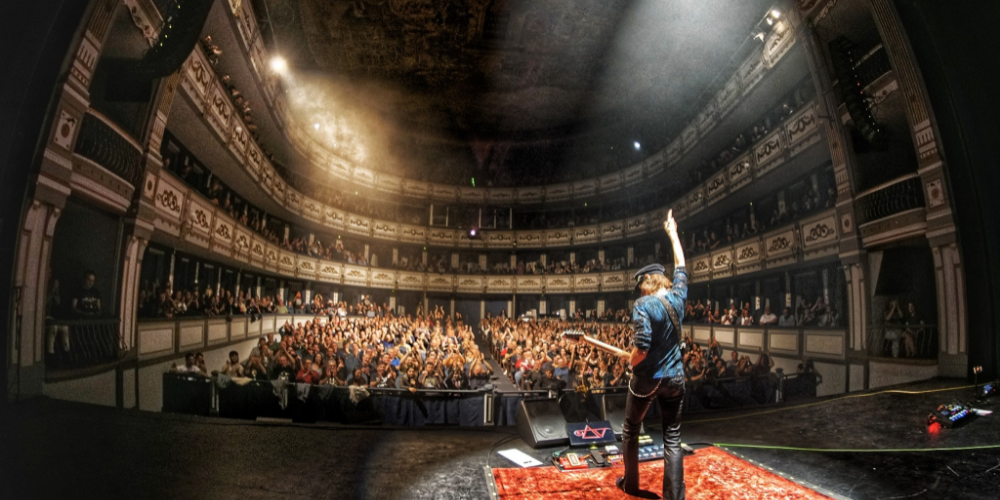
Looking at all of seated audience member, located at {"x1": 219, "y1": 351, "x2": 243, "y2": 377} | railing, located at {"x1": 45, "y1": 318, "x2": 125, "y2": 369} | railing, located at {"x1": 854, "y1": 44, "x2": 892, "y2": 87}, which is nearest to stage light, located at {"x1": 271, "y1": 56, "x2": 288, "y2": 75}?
railing, located at {"x1": 45, "y1": 318, "x2": 125, "y2": 369}

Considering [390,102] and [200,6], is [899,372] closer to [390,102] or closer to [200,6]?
[390,102]

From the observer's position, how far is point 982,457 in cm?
324

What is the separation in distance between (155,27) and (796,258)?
20.4 feet

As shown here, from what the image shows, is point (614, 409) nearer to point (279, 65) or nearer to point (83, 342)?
point (83, 342)

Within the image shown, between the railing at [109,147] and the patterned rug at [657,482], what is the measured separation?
3.23 meters

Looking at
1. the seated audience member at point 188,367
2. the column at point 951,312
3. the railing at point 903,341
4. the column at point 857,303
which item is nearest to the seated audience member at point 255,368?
the seated audience member at point 188,367

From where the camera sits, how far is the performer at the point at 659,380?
2648 mm

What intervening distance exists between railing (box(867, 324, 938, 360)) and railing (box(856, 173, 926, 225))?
1222 mm

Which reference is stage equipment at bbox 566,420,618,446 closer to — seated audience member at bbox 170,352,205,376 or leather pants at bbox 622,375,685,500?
leather pants at bbox 622,375,685,500

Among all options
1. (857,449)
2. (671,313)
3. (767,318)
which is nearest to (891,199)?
(767,318)

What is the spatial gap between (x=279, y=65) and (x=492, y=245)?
2666mm

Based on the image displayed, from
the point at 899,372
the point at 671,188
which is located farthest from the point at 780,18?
the point at 899,372

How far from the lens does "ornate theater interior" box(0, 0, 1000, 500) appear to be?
241 centimetres

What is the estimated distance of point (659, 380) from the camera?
8.82ft
